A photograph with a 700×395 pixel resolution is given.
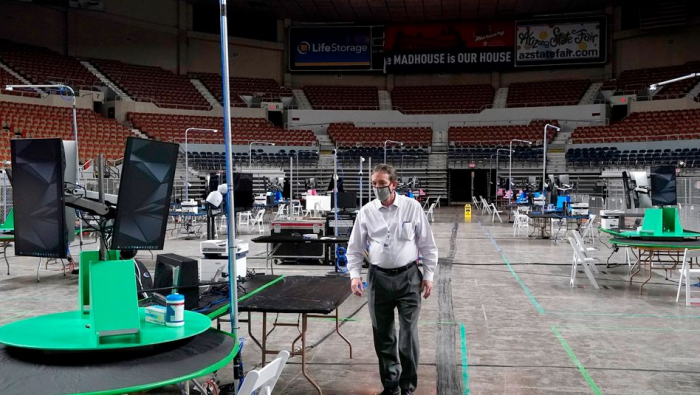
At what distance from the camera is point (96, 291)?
9.19 feet

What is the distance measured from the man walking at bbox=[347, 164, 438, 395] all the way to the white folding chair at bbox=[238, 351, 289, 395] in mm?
1530

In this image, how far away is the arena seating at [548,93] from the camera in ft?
117

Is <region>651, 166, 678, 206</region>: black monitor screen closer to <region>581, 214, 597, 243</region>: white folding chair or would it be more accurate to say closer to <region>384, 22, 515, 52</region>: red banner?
<region>581, 214, 597, 243</region>: white folding chair

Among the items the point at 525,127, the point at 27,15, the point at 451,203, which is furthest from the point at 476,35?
the point at 27,15

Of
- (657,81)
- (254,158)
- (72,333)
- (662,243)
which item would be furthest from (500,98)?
(72,333)

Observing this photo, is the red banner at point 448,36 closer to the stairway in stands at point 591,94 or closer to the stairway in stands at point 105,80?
the stairway in stands at point 591,94

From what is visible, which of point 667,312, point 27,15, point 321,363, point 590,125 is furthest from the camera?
point 590,125

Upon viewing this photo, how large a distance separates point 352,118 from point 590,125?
539 inches

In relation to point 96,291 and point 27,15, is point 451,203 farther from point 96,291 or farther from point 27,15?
point 96,291

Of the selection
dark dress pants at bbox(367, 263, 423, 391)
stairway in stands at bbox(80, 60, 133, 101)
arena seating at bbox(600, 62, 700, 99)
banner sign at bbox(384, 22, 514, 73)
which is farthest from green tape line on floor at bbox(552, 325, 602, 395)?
banner sign at bbox(384, 22, 514, 73)

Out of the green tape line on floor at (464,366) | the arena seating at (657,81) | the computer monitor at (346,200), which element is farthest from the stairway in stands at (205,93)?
the green tape line on floor at (464,366)

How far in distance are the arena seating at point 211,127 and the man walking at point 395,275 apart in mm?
25958

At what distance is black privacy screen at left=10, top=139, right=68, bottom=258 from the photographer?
2.91 meters

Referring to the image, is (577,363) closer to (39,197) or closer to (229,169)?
(229,169)
